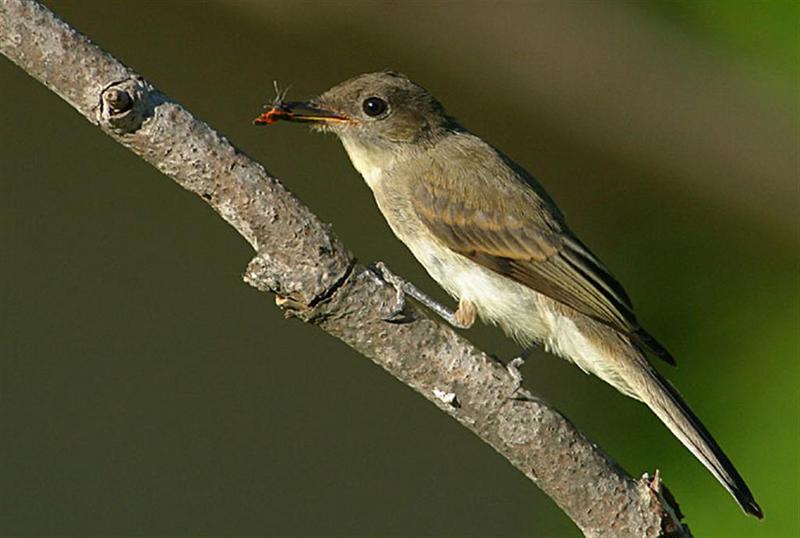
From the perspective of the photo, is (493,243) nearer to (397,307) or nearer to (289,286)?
(397,307)

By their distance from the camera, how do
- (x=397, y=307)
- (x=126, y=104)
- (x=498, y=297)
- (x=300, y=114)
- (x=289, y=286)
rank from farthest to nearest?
(x=300, y=114) → (x=498, y=297) → (x=397, y=307) → (x=289, y=286) → (x=126, y=104)

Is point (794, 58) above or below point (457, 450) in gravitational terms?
above

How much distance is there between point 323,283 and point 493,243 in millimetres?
1083

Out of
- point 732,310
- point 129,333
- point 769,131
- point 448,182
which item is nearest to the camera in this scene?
point 448,182

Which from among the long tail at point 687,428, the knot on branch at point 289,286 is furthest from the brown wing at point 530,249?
the knot on branch at point 289,286

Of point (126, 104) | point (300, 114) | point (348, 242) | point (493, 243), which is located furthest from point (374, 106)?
point (348, 242)

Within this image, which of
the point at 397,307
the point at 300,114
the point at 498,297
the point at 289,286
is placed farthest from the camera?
the point at 300,114

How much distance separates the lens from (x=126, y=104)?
2.61 metres

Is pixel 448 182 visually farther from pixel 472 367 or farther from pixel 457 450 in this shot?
pixel 457 450

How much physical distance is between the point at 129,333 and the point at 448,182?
1892mm

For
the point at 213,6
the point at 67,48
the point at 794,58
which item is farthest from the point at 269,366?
the point at 67,48

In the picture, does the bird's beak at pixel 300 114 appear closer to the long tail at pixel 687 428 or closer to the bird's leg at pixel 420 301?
the bird's leg at pixel 420 301

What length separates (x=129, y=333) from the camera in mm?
5293

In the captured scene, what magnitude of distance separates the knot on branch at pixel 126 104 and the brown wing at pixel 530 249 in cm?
131
